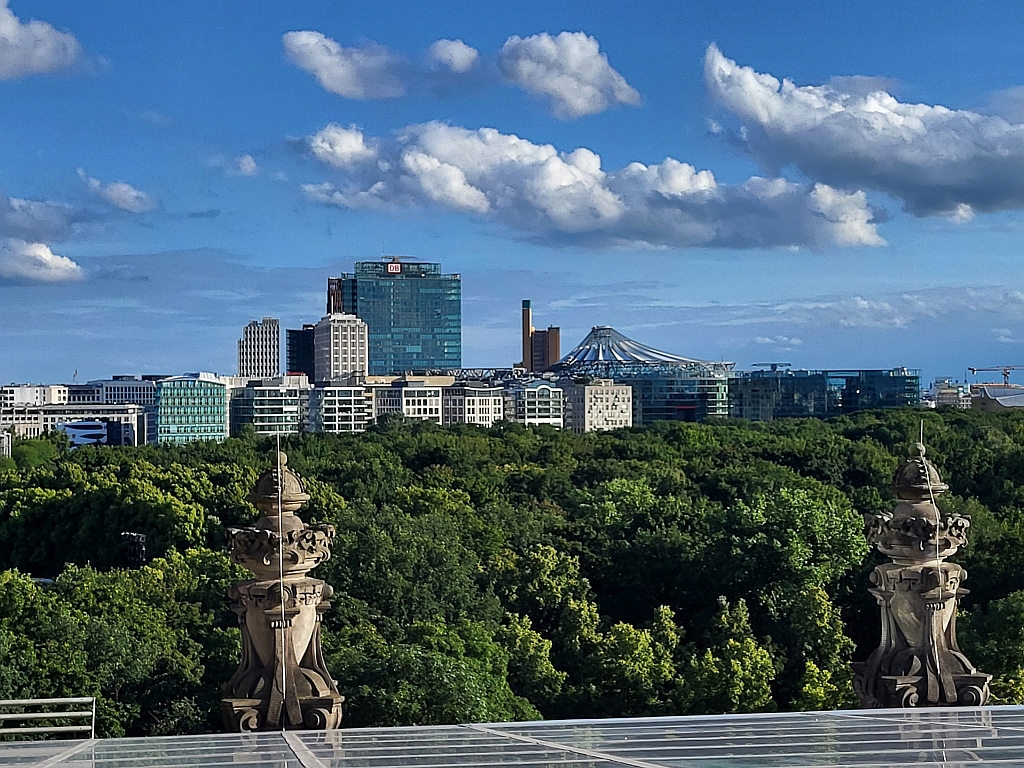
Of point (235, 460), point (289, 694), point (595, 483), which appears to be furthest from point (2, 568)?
point (289, 694)

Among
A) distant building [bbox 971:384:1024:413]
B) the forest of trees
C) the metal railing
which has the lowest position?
the forest of trees

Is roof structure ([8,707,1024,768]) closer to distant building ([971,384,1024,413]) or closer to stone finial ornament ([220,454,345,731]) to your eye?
stone finial ornament ([220,454,345,731])

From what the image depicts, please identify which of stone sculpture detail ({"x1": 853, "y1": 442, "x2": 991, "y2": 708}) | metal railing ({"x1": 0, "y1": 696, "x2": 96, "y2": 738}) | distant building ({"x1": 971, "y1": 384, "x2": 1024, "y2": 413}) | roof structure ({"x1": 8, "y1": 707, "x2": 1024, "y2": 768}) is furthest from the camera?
distant building ({"x1": 971, "y1": 384, "x2": 1024, "y2": 413})

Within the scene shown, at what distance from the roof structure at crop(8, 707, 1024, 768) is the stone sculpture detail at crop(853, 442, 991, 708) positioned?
0.52 meters

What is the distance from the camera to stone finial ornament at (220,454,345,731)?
510 inches

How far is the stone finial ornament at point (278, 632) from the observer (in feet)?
42.5

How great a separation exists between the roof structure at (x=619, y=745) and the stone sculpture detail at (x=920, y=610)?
0.52 meters

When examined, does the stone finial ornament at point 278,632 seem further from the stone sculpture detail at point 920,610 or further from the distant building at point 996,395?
the distant building at point 996,395

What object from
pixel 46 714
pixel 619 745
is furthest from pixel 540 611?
pixel 46 714

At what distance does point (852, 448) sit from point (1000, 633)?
176 ft

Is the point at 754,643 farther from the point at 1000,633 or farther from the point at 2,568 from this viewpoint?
the point at 2,568

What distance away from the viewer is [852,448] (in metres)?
87.6

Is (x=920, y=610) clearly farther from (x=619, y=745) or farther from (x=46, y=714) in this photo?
(x=46, y=714)

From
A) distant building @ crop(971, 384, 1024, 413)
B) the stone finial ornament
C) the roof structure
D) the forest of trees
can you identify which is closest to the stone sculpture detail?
the roof structure
